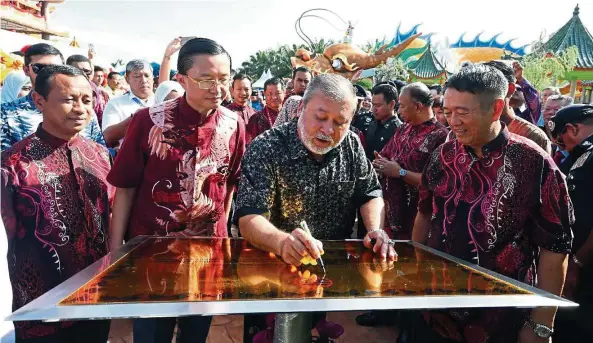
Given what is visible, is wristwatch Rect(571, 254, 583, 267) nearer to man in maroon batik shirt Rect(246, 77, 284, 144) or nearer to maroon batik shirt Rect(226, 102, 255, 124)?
man in maroon batik shirt Rect(246, 77, 284, 144)

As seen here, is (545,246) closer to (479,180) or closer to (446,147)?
(479,180)

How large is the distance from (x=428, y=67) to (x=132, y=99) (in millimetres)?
30806

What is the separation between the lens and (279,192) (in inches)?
73.0

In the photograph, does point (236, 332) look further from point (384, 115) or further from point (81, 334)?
point (384, 115)

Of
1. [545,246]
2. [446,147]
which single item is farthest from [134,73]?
[545,246]

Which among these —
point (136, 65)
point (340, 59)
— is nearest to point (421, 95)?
point (136, 65)

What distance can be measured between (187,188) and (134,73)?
2.37m

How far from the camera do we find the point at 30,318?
2.94 ft

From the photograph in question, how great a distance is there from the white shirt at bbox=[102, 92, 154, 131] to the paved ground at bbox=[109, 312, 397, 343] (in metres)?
1.72

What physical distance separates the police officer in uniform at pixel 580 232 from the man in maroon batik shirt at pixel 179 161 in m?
2.10

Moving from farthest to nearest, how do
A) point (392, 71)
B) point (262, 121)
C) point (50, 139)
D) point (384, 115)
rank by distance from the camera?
point (392, 71) < point (262, 121) < point (384, 115) < point (50, 139)

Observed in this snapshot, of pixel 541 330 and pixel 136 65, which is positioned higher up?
pixel 136 65

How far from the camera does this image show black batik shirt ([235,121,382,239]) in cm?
179

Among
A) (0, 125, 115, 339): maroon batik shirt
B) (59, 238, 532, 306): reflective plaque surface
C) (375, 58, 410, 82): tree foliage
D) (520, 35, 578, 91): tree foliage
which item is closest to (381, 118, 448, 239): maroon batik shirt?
(59, 238, 532, 306): reflective plaque surface
